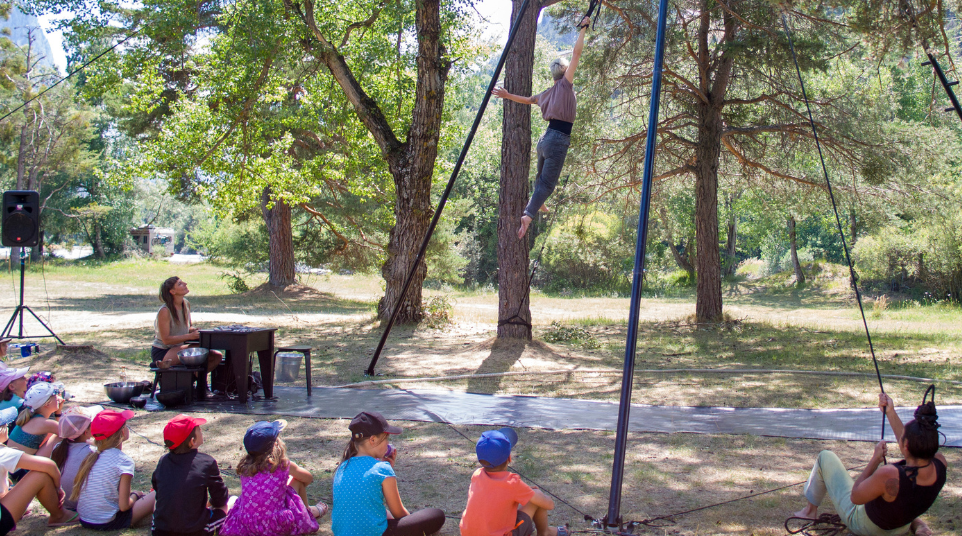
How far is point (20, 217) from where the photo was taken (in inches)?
380

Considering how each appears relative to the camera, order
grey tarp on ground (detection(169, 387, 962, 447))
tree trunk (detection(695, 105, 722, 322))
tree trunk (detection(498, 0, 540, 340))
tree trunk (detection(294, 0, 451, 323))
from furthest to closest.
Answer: tree trunk (detection(695, 105, 722, 322)) < tree trunk (detection(294, 0, 451, 323)) < tree trunk (detection(498, 0, 540, 340)) < grey tarp on ground (detection(169, 387, 962, 447))

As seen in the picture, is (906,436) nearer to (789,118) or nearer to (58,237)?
(789,118)

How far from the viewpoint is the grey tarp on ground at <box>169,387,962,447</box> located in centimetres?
578

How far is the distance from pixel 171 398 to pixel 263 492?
11.0 ft

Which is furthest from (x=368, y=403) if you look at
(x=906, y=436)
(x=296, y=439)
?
(x=906, y=436)

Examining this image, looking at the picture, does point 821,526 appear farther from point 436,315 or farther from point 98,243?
point 98,243

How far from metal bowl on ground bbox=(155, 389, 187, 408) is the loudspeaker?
499 centimetres

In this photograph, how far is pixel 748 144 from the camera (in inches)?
587

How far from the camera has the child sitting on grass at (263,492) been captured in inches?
128

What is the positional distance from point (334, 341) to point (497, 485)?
8.89 m

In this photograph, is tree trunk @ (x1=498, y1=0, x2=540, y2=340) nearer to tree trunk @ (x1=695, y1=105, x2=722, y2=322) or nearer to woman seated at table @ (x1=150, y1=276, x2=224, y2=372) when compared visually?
woman seated at table @ (x1=150, y1=276, x2=224, y2=372)

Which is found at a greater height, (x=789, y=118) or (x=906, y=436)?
(x=789, y=118)

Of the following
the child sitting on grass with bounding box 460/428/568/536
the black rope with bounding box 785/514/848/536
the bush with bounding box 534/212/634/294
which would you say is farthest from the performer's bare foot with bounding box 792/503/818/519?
the bush with bounding box 534/212/634/294

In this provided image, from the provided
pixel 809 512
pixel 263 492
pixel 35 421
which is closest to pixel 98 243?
pixel 35 421
